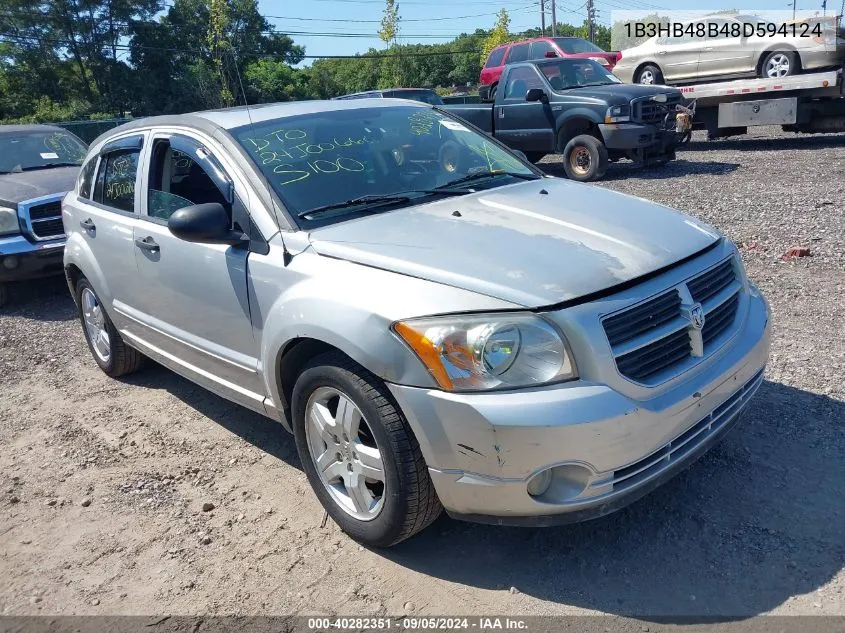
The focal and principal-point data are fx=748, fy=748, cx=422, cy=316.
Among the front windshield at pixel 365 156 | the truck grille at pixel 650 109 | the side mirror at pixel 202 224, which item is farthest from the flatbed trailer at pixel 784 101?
the side mirror at pixel 202 224

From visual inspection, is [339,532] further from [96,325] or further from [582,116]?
[582,116]

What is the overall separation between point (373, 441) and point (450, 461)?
0.45 meters

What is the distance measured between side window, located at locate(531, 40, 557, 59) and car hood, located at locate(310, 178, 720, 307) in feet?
52.8

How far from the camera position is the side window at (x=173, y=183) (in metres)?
3.96

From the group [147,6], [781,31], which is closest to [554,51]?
[781,31]

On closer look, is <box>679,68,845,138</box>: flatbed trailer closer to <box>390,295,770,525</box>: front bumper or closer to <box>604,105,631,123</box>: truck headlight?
<box>604,105,631,123</box>: truck headlight

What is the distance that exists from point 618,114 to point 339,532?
33.0 feet

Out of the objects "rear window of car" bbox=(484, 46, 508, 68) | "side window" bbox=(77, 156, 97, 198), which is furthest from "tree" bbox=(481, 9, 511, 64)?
"side window" bbox=(77, 156, 97, 198)

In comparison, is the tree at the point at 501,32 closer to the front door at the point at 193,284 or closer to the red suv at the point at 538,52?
the red suv at the point at 538,52

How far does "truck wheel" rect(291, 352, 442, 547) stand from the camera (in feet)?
9.25

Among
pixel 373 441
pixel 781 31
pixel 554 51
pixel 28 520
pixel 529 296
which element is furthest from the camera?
pixel 554 51

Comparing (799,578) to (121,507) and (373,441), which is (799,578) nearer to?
(373,441)

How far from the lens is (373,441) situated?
3025 millimetres

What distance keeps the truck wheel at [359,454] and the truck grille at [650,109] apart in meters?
10.0
